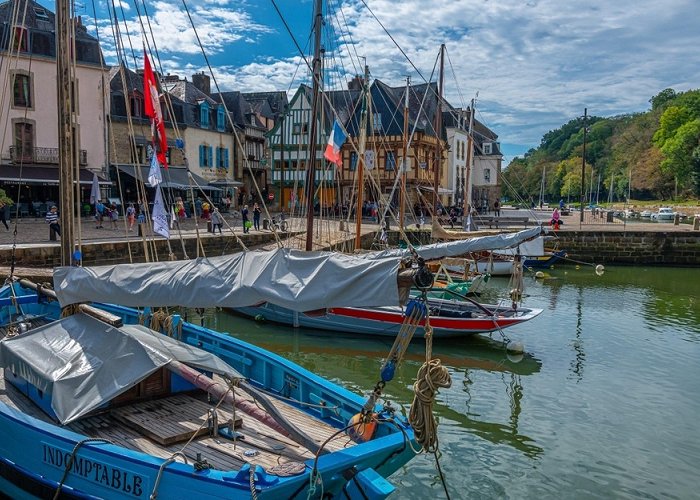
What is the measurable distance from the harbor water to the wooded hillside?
40023mm

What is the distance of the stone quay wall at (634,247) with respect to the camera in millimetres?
37656

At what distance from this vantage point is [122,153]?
41062 millimetres

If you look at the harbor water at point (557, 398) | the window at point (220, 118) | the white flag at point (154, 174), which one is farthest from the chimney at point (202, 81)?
the white flag at point (154, 174)

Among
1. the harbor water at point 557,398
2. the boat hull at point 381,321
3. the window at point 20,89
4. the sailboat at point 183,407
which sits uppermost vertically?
the window at point 20,89

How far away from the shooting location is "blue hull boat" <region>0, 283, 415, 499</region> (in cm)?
559

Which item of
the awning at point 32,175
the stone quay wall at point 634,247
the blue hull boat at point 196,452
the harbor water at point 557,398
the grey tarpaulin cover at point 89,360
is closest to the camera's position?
the blue hull boat at point 196,452

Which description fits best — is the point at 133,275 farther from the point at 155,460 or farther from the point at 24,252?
the point at 24,252

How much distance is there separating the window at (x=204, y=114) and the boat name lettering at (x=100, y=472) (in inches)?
1667

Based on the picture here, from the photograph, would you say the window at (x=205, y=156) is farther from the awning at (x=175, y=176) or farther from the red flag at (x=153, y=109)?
the red flag at (x=153, y=109)

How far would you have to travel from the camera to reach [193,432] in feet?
22.6

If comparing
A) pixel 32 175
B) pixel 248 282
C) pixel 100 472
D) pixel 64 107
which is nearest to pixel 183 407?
pixel 100 472

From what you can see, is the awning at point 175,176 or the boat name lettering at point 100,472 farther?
the awning at point 175,176

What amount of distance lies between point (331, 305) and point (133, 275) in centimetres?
293

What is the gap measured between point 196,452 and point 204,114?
43.1 meters
